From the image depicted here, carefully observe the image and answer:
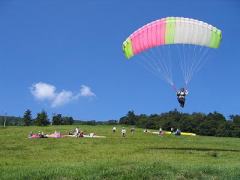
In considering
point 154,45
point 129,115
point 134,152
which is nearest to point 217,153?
point 134,152

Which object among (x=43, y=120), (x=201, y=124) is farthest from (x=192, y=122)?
(x=43, y=120)

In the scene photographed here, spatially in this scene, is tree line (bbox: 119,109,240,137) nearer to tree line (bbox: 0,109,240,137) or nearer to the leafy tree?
tree line (bbox: 0,109,240,137)

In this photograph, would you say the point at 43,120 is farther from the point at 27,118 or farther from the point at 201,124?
the point at 201,124

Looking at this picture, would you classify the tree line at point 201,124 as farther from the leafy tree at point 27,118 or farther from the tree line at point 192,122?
the leafy tree at point 27,118

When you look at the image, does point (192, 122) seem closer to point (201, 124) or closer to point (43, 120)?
point (201, 124)

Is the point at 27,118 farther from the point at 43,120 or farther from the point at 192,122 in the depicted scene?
the point at 192,122

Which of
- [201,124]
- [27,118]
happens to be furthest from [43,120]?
[201,124]

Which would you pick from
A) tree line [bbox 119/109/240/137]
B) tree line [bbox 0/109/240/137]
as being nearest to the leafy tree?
tree line [bbox 0/109/240/137]

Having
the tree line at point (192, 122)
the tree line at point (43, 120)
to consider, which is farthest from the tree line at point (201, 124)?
the tree line at point (43, 120)

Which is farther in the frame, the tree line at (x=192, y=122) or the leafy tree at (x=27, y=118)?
the leafy tree at (x=27, y=118)

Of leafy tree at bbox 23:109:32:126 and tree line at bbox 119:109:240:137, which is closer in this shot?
tree line at bbox 119:109:240:137

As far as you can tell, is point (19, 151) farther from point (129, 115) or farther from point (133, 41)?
point (129, 115)

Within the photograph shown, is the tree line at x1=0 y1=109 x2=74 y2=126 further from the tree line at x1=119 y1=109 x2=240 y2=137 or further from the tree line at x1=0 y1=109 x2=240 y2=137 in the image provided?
the tree line at x1=119 y1=109 x2=240 y2=137

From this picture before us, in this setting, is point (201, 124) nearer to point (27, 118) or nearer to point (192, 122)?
point (192, 122)
